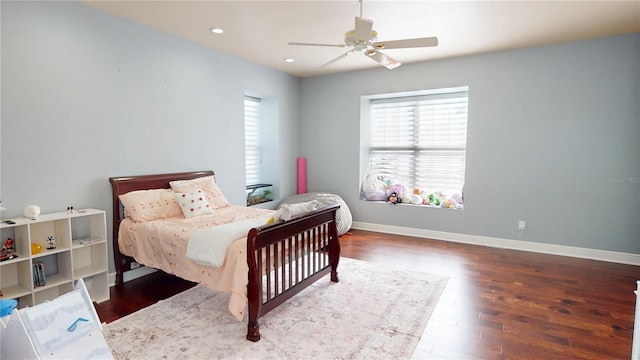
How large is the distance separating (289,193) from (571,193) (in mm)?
3967

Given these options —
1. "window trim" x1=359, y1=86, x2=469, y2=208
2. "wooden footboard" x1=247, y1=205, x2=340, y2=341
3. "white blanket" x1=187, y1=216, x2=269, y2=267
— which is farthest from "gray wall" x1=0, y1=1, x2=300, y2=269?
"window trim" x1=359, y1=86, x2=469, y2=208

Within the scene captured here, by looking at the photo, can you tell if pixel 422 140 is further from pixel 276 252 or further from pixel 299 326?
pixel 299 326

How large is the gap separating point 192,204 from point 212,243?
1.11m

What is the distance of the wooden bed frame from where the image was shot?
2279 mm

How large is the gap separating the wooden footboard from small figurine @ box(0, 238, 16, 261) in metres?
1.77

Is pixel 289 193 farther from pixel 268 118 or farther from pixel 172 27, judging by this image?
pixel 172 27

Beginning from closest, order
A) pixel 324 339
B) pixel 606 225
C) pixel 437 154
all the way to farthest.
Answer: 1. pixel 324 339
2. pixel 606 225
3. pixel 437 154

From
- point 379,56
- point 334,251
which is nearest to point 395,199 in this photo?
point 334,251

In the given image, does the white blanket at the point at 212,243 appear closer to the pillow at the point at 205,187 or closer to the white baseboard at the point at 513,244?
the pillow at the point at 205,187

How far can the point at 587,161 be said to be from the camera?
3.93 meters

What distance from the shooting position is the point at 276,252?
98.4 inches

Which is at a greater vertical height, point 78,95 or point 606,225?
point 78,95

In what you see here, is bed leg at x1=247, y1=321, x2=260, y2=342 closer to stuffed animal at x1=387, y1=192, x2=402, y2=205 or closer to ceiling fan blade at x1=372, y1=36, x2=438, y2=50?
ceiling fan blade at x1=372, y1=36, x2=438, y2=50

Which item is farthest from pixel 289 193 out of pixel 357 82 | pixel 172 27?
pixel 172 27
